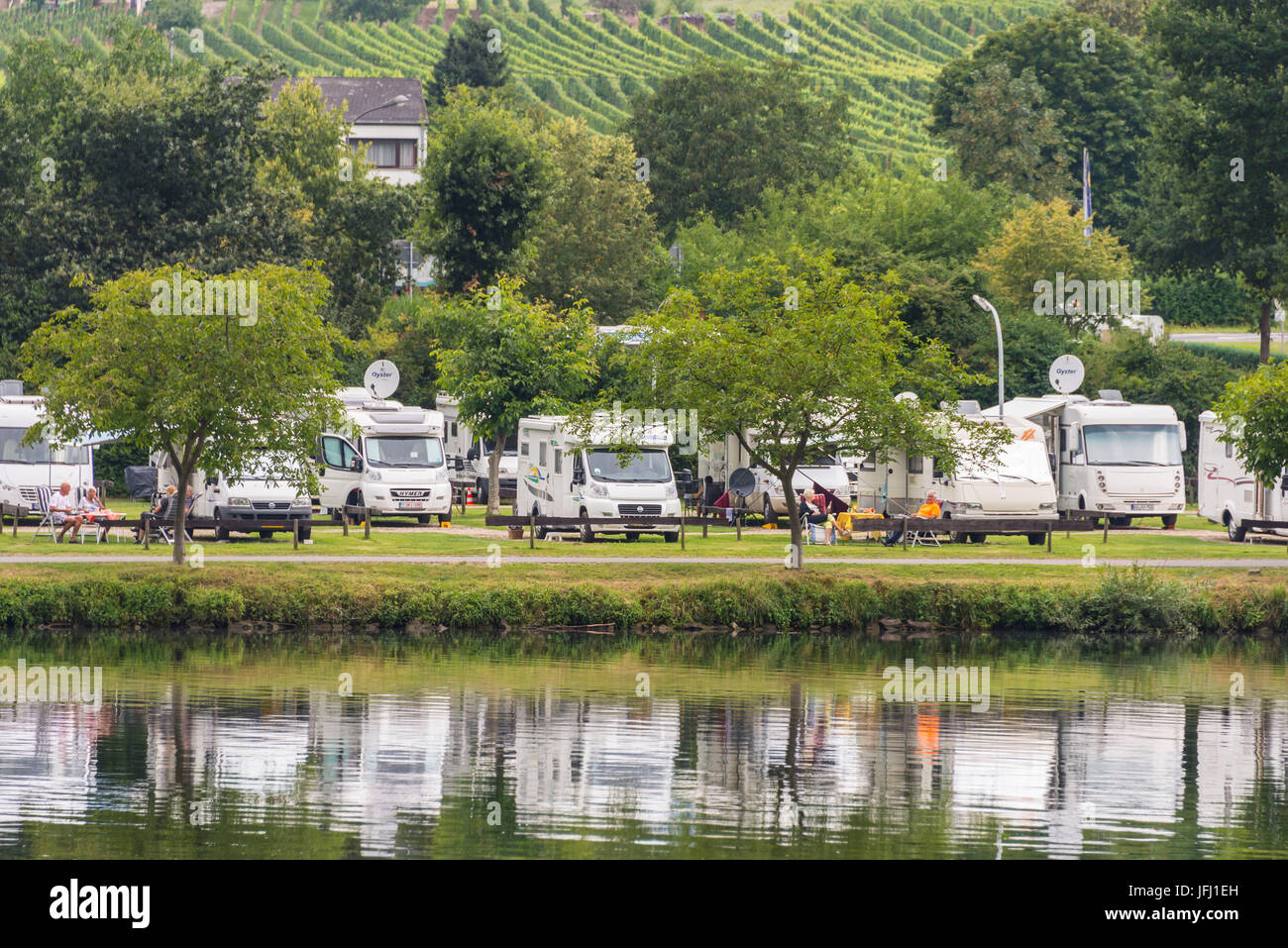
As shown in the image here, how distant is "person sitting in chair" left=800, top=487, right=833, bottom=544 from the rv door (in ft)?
34.2

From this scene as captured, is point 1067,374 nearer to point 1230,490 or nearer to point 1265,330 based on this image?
point 1230,490

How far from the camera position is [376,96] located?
11606 centimetres

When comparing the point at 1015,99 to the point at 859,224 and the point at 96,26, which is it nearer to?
the point at 859,224

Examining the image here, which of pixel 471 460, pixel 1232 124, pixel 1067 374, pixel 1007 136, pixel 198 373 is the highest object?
pixel 1007 136

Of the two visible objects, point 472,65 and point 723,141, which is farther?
point 472,65

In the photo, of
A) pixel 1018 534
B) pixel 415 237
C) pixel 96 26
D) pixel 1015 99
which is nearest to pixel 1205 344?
pixel 1015 99

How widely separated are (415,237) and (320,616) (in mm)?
34780

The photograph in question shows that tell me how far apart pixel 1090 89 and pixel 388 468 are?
60.1 m

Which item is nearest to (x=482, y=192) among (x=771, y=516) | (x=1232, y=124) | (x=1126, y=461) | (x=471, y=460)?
(x=471, y=460)

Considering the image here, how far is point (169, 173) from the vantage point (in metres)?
57.9

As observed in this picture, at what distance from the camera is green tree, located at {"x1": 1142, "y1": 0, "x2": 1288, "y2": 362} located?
6200 centimetres

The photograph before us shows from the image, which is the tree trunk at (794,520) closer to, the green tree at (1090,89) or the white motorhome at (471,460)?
the white motorhome at (471,460)

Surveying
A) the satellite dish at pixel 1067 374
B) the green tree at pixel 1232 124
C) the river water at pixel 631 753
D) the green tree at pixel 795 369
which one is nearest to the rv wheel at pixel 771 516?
the satellite dish at pixel 1067 374

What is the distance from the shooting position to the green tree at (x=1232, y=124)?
62.0 m
